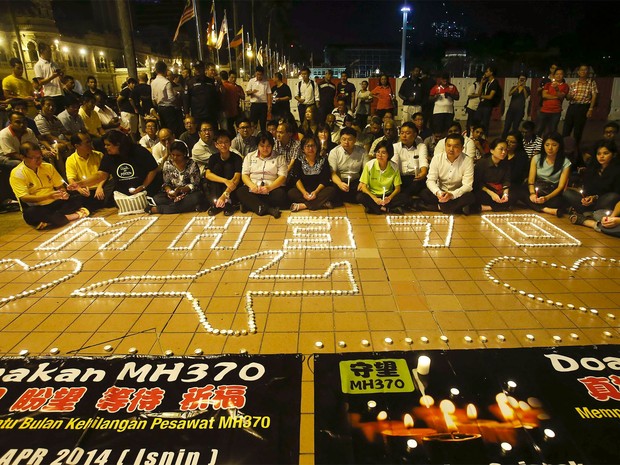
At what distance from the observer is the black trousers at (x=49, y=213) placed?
19.6ft

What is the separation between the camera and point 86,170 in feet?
22.1

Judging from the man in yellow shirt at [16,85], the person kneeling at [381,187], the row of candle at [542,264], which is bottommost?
the row of candle at [542,264]

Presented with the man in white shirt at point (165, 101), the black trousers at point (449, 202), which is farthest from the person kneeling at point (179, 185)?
the black trousers at point (449, 202)

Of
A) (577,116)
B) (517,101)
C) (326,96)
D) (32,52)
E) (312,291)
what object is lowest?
(312,291)

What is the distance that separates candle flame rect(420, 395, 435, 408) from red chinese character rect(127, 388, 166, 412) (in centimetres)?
162

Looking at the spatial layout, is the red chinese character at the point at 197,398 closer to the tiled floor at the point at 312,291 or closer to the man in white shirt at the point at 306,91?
the tiled floor at the point at 312,291

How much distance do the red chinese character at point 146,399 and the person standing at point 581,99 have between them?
9.56m

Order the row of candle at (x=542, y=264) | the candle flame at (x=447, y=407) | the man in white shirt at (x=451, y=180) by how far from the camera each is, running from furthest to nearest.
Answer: the man in white shirt at (x=451, y=180), the row of candle at (x=542, y=264), the candle flame at (x=447, y=407)

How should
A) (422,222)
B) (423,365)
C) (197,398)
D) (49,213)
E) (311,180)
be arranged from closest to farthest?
(197,398)
(423,365)
(49,213)
(422,222)
(311,180)

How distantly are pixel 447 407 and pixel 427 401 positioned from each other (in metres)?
0.12

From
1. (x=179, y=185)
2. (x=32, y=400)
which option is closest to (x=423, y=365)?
(x=32, y=400)

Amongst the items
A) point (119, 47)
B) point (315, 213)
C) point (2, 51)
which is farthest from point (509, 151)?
point (119, 47)

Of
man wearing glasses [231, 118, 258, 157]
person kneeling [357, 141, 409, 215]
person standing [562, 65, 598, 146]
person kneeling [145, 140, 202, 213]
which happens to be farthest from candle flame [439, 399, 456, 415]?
person standing [562, 65, 598, 146]

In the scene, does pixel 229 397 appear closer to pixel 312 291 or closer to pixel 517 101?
pixel 312 291
